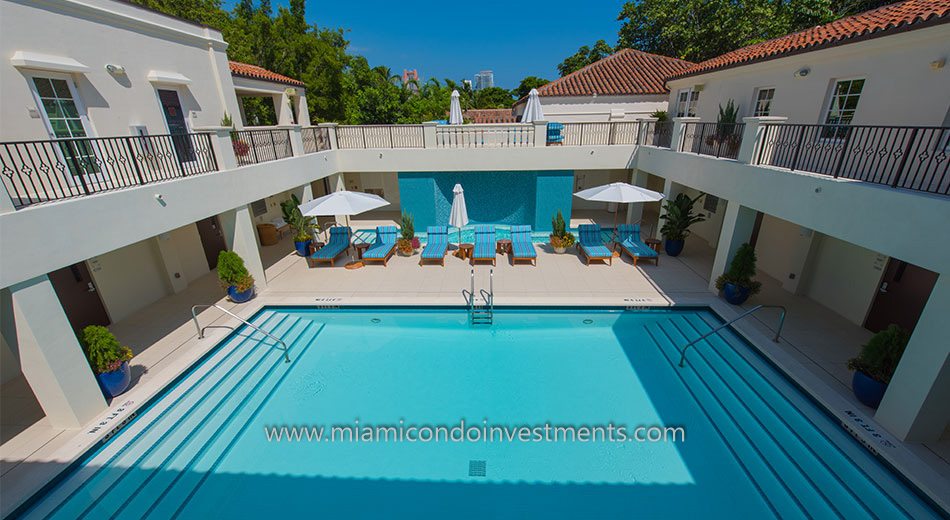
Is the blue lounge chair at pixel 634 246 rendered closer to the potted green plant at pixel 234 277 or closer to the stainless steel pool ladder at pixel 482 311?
the stainless steel pool ladder at pixel 482 311

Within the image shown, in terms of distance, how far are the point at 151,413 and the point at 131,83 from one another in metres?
8.82

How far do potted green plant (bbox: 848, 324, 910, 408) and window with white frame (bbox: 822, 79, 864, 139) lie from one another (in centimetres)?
485

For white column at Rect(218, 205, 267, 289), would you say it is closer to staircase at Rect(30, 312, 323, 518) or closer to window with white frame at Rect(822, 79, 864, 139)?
staircase at Rect(30, 312, 323, 518)

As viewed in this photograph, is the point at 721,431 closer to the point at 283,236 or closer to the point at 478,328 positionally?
the point at 478,328

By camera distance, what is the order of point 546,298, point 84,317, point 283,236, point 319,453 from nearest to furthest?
point 319,453, point 84,317, point 546,298, point 283,236

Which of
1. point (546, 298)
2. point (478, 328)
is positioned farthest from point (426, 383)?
point (546, 298)

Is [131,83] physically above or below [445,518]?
above

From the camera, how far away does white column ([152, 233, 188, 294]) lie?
1145 centimetres

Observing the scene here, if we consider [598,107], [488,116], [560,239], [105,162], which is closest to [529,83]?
[488,116]

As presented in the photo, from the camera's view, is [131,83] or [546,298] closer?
[131,83]

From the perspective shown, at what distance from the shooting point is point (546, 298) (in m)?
11.1

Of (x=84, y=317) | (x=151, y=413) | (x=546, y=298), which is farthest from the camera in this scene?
(x=546, y=298)

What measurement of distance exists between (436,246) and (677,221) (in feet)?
30.0

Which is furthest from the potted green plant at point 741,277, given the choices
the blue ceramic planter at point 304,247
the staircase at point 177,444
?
the blue ceramic planter at point 304,247
